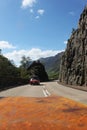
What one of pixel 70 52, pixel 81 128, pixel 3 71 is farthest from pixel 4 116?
pixel 70 52

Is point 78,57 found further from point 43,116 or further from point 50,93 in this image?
point 43,116

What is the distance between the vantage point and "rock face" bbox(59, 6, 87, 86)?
60269 millimetres

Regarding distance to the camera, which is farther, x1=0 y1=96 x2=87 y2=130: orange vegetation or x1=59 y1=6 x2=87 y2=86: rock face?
x1=59 y1=6 x2=87 y2=86: rock face

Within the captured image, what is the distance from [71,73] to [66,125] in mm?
69494

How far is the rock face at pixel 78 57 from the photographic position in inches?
2373

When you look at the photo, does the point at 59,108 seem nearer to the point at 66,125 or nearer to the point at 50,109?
the point at 50,109

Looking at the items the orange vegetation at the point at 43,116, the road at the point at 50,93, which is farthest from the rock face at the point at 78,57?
the orange vegetation at the point at 43,116

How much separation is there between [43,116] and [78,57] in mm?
64200

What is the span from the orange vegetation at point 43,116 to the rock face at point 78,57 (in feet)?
176

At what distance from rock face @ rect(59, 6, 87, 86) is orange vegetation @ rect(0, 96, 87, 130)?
53.6 metres

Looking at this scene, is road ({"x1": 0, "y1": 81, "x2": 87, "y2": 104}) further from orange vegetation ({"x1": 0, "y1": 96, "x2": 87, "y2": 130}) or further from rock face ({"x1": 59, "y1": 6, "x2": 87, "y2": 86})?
orange vegetation ({"x1": 0, "y1": 96, "x2": 87, "y2": 130})

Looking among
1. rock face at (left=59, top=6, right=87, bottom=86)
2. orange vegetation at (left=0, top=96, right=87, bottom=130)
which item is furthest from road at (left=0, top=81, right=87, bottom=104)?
orange vegetation at (left=0, top=96, right=87, bottom=130)

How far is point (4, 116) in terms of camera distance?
263 cm

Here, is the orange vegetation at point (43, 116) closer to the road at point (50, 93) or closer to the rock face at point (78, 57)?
the road at point (50, 93)
